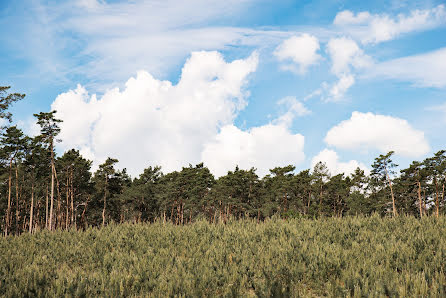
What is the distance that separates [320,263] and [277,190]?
52071 millimetres

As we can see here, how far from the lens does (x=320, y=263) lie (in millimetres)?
7469

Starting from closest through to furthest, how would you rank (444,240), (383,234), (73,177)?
(444,240)
(383,234)
(73,177)

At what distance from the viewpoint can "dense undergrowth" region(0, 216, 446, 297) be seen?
632cm

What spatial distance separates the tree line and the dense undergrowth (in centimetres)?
3087

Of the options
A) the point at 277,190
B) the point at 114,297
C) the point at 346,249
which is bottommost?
the point at 114,297

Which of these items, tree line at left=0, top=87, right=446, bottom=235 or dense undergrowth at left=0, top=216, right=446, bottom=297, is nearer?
dense undergrowth at left=0, top=216, right=446, bottom=297

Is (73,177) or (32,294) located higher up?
(73,177)

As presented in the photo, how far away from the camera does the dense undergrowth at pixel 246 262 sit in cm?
632

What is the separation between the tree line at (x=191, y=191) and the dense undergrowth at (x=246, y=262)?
3087cm

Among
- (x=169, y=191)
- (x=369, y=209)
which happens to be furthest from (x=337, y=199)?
(x=169, y=191)

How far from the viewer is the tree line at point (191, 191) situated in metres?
45.8

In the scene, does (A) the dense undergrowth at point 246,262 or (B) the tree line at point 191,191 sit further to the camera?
(B) the tree line at point 191,191

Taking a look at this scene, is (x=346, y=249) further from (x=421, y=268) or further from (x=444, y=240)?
(x=444, y=240)

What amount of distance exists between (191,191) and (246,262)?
50278 mm
